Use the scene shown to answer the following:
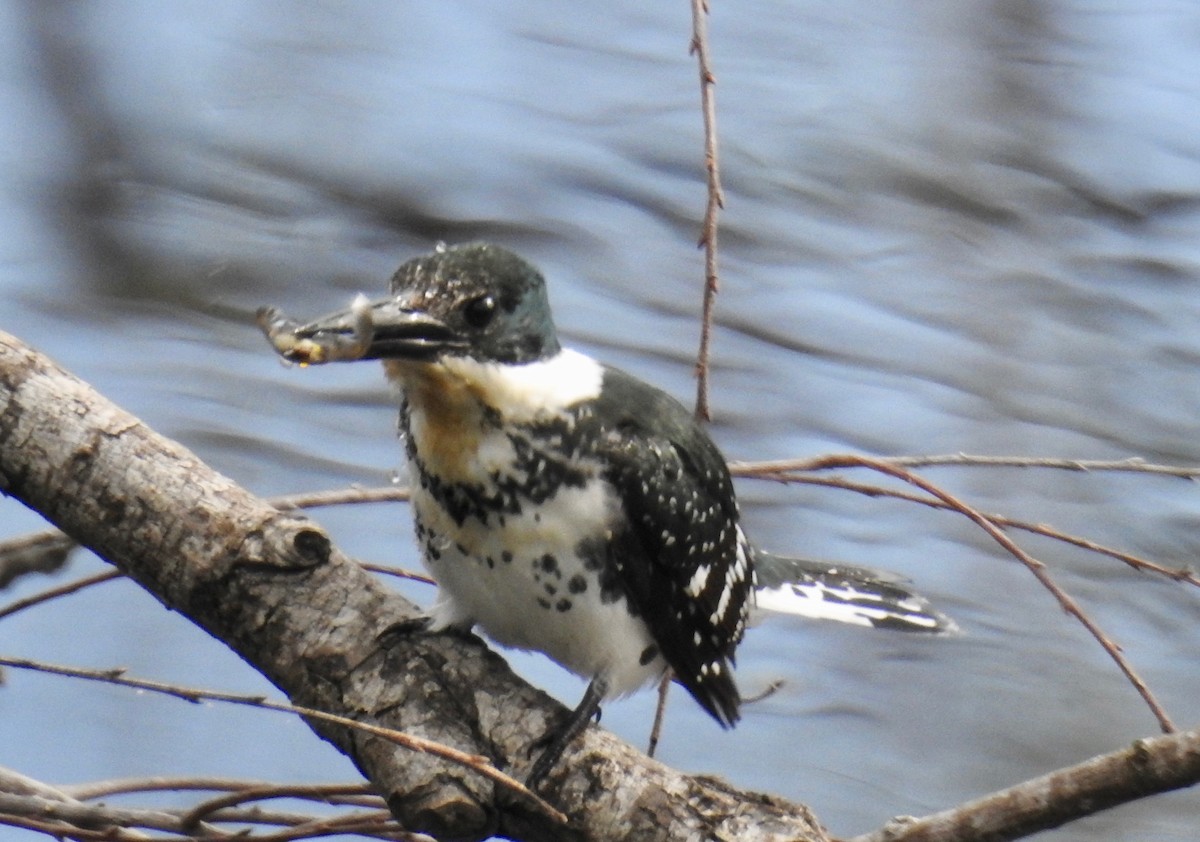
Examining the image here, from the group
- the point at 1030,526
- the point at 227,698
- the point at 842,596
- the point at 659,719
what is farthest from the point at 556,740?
the point at 842,596

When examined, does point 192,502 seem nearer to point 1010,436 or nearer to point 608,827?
point 608,827

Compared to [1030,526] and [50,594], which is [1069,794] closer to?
[1030,526]

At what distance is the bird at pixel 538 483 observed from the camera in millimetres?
1706

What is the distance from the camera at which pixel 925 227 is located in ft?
14.1

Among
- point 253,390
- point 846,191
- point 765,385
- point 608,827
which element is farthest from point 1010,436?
point 608,827

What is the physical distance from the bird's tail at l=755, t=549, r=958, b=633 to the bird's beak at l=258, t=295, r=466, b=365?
0.94 metres

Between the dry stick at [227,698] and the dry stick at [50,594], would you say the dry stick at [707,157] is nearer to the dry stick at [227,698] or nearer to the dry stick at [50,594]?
the dry stick at [227,698]

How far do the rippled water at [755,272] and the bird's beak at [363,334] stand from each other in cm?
191

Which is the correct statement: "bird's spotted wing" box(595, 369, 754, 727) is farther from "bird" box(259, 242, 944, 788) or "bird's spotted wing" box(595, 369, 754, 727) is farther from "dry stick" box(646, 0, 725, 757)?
"dry stick" box(646, 0, 725, 757)

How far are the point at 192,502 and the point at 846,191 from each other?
119 inches

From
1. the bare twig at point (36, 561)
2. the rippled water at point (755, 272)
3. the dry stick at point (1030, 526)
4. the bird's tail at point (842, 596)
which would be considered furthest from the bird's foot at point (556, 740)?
the rippled water at point (755, 272)

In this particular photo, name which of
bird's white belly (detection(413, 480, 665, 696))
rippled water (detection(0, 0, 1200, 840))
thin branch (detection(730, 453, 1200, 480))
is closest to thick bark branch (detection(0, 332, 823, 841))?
bird's white belly (detection(413, 480, 665, 696))

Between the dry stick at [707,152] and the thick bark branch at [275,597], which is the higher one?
the dry stick at [707,152]

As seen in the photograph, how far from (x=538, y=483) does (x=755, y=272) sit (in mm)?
2511
